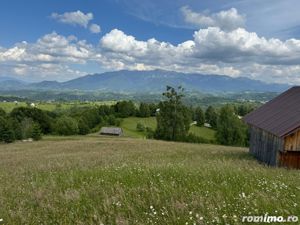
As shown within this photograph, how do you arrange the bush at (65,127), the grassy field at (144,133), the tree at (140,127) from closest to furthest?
the grassy field at (144,133)
the bush at (65,127)
the tree at (140,127)

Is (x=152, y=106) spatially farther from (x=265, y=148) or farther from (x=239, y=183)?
(x=239, y=183)

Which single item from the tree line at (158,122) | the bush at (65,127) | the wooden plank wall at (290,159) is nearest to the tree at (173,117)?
the tree line at (158,122)

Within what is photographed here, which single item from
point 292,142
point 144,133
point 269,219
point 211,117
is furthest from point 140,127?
point 269,219

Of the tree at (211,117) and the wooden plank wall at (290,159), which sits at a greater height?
the wooden plank wall at (290,159)

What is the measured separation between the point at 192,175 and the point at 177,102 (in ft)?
204

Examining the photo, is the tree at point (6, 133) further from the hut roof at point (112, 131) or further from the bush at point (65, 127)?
the hut roof at point (112, 131)

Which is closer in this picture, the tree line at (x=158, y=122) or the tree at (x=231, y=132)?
the tree line at (x=158, y=122)

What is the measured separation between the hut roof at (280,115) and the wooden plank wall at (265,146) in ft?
2.25

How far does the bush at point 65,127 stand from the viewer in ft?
342

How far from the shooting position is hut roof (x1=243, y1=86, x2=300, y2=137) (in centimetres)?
2273

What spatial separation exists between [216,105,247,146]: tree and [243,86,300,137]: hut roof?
51.1 m

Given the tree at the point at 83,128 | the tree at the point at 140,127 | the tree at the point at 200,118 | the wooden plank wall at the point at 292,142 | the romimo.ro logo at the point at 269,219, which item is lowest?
the tree at the point at 83,128

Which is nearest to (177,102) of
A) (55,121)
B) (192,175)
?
(55,121)

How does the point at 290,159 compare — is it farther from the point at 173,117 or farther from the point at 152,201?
the point at 173,117
